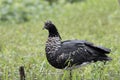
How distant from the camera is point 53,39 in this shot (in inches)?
265

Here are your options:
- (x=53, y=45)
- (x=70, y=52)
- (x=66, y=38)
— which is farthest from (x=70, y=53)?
(x=66, y=38)

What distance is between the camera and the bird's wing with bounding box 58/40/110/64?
6578 millimetres

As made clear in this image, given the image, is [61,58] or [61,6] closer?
[61,58]

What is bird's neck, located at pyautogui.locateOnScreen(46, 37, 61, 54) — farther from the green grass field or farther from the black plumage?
the green grass field

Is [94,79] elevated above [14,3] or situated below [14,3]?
above

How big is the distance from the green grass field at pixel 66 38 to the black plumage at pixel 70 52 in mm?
188

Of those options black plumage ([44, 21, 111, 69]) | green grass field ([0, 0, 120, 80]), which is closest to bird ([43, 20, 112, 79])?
black plumage ([44, 21, 111, 69])

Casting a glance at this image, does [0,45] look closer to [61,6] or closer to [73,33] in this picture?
[73,33]

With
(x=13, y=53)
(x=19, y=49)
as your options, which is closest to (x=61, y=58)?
(x=13, y=53)

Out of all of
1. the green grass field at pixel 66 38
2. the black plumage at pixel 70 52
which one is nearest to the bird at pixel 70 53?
the black plumage at pixel 70 52

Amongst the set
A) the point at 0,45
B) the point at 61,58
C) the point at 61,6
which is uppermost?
the point at 61,58

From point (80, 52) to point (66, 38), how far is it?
382 cm

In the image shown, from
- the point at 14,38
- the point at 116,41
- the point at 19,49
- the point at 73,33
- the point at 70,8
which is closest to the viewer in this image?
the point at 19,49

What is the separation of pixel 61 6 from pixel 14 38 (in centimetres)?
564
